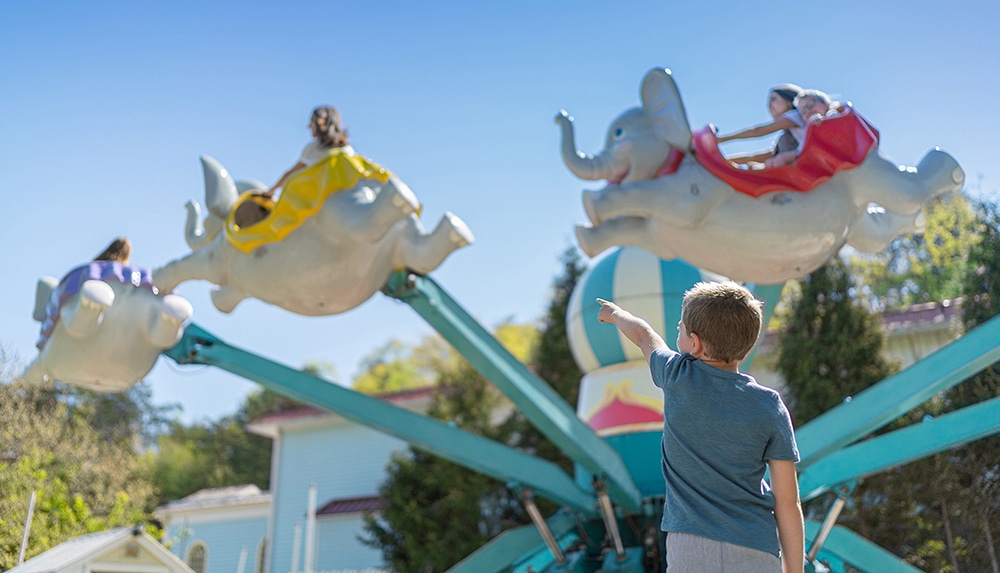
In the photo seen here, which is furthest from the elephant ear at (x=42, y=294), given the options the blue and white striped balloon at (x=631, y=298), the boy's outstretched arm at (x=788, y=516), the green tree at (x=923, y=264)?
the green tree at (x=923, y=264)

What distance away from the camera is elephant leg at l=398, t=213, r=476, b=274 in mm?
5320

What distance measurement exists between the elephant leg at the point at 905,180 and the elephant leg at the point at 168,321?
3.97m

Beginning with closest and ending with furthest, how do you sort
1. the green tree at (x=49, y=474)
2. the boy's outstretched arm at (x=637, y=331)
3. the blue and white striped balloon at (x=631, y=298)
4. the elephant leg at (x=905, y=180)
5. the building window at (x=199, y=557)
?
1. the boy's outstretched arm at (x=637, y=331)
2. the elephant leg at (x=905, y=180)
3. the blue and white striped balloon at (x=631, y=298)
4. the green tree at (x=49, y=474)
5. the building window at (x=199, y=557)

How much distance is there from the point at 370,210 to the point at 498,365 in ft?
4.21

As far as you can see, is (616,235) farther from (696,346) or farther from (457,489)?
(457,489)

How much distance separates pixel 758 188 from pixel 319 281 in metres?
2.54

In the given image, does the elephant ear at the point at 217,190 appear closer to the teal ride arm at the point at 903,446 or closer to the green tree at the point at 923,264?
the teal ride arm at the point at 903,446

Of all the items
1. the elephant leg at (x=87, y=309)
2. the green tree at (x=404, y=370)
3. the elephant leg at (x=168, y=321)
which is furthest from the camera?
the green tree at (x=404, y=370)

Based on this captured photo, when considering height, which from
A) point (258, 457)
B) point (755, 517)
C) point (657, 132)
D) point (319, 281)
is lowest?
point (755, 517)

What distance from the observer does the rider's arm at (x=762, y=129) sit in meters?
5.28

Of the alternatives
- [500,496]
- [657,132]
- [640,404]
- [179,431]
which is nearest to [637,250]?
[640,404]

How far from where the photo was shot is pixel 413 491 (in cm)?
1334

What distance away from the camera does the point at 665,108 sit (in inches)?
206

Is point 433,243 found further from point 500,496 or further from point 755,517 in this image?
point 500,496
